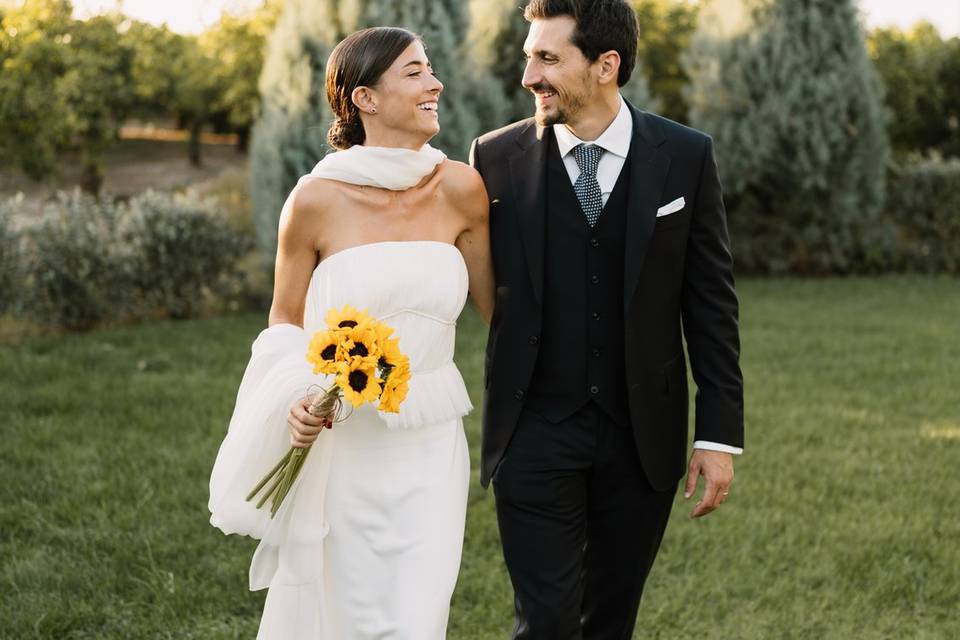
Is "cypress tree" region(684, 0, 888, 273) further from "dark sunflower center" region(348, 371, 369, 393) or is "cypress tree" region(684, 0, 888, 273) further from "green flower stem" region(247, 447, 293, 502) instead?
"dark sunflower center" region(348, 371, 369, 393)

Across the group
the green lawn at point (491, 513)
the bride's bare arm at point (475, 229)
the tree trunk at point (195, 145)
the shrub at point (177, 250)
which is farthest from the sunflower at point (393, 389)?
the tree trunk at point (195, 145)

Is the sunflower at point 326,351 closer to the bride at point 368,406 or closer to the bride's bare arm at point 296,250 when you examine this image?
the bride at point 368,406

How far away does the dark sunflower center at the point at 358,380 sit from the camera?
2.65 m

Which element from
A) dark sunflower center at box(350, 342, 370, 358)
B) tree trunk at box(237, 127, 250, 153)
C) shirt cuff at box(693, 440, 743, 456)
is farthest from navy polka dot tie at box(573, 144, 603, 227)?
tree trunk at box(237, 127, 250, 153)

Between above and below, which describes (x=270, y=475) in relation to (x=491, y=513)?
above

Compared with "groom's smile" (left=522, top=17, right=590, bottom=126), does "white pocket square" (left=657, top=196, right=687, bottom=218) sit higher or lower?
lower

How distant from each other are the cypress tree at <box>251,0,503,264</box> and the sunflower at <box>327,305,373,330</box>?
879 centimetres

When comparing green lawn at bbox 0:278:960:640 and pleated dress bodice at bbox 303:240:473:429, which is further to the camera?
green lawn at bbox 0:278:960:640

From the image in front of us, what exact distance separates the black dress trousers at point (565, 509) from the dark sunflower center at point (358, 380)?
686mm

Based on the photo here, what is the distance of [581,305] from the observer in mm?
3172

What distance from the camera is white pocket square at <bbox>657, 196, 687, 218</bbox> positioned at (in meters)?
3.14

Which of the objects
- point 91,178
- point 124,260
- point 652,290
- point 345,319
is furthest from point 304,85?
point 91,178

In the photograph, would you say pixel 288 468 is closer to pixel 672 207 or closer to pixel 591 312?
pixel 591 312

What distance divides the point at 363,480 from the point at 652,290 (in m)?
0.97
